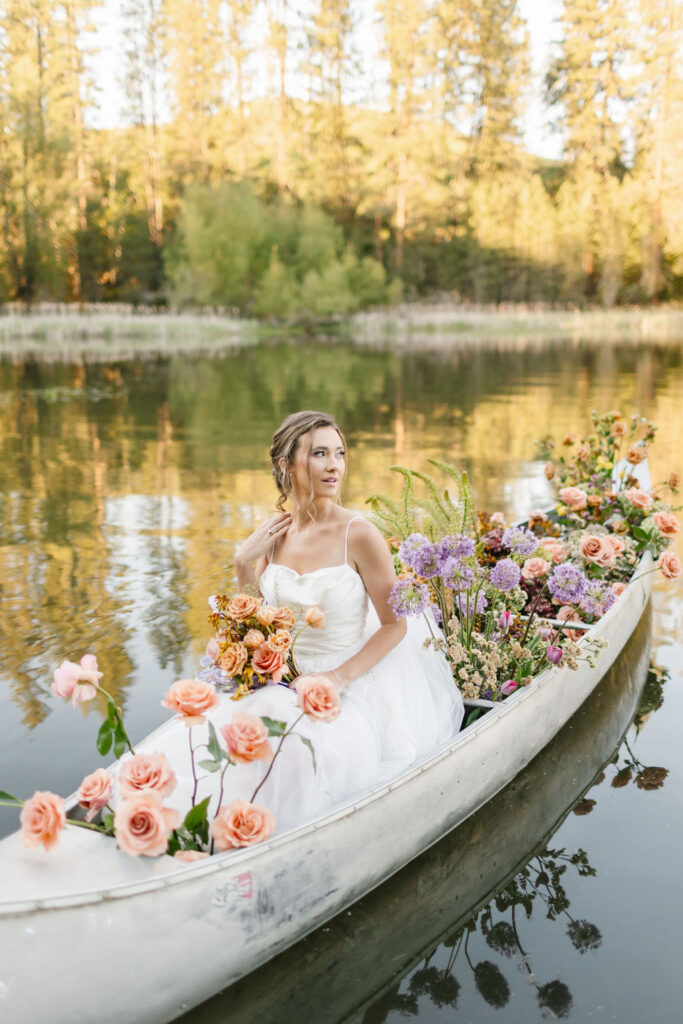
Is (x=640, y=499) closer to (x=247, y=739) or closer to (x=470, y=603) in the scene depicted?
(x=470, y=603)

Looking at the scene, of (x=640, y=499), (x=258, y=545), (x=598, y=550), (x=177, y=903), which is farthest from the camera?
(x=640, y=499)

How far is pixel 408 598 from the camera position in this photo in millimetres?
2844

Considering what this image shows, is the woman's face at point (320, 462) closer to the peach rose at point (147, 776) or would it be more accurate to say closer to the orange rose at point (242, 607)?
the orange rose at point (242, 607)

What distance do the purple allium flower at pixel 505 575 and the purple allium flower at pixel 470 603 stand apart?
33 centimetres

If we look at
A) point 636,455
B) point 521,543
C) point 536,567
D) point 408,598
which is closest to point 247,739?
point 408,598

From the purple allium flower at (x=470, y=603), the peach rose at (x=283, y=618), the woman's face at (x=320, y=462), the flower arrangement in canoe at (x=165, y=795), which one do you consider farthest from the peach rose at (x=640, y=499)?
the flower arrangement in canoe at (x=165, y=795)

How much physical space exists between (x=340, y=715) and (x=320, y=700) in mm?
530

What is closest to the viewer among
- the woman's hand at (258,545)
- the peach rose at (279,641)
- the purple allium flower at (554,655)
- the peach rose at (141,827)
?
the peach rose at (141,827)

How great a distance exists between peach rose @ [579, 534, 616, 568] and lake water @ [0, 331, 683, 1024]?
2.97 feet

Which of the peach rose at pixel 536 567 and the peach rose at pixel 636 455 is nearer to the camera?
the peach rose at pixel 536 567

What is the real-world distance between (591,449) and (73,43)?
44179mm

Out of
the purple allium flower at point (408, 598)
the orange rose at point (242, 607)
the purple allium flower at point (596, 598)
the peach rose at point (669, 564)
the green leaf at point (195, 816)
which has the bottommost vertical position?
the green leaf at point (195, 816)

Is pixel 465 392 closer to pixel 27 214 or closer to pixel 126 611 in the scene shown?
pixel 126 611

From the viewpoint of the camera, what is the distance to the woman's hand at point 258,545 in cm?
312
